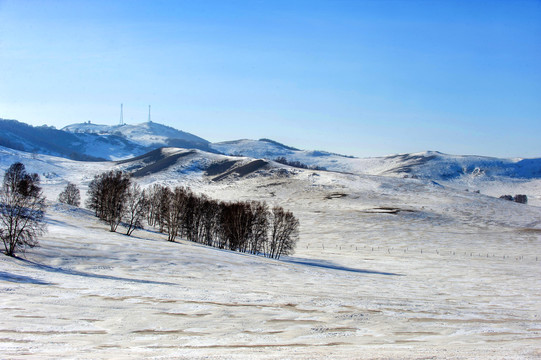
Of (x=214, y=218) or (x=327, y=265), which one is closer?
(x=327, y=265)

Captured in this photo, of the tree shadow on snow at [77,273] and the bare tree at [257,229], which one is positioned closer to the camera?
the tree shadow on snow at [77,273]

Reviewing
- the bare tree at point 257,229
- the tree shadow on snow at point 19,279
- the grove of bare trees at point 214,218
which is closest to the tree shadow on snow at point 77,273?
the tree shadow on snow at point 19,279

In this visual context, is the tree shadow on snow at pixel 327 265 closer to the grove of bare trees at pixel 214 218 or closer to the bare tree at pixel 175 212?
the grove of bare trees at pixel 214 218

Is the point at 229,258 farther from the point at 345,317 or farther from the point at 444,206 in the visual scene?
the point at 444,206

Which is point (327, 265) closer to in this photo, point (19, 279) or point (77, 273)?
point (77, 273)

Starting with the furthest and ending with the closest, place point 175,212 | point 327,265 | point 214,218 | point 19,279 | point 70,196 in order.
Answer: point 70,196 → point 214,218 → point 175,212 → point 327,265 → point 19,279

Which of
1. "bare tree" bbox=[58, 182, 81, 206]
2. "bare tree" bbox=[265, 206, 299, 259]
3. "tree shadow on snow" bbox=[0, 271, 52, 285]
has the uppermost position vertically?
"bare tree" bbox=[58, 182, 81, 206]

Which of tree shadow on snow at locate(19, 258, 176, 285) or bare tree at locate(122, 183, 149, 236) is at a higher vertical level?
bare tree at locate(122, 183, 149, 236)

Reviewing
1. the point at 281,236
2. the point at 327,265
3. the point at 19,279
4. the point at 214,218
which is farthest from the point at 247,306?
the point at 214,218

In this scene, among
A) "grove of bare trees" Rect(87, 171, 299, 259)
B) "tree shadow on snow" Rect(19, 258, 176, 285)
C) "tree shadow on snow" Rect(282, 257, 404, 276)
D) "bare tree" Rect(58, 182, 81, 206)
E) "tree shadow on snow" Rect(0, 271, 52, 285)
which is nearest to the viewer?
"tree shadow on snow" Rect(0, 271, 52, 285)

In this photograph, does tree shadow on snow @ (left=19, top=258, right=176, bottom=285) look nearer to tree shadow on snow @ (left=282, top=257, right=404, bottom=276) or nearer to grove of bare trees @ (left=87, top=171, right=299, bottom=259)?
tree shadow on snow @ (left=282, top=257, right=404, bottom=276)

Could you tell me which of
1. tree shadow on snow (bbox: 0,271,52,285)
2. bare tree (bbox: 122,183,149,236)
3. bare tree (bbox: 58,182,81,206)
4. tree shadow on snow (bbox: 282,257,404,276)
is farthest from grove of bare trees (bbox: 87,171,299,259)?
tree shadow on snow (bbox: 0,271,52,285)

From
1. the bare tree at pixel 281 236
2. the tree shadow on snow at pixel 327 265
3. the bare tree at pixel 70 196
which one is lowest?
the tree shadow on snow at pixel 327 265

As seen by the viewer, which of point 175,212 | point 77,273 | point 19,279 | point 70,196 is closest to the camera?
point 19,279
